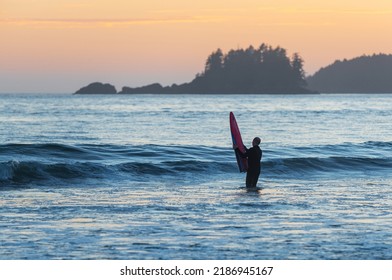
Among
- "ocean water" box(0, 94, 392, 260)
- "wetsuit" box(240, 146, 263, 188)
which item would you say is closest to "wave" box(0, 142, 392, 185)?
"ocean water" box(0, 94, 392, 260)

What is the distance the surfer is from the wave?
4.63 meters

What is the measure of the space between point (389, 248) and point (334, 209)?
4766 millimetres

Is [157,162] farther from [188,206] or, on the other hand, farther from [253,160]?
[188,206]

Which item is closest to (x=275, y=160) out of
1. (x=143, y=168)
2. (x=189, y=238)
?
(x=143, y=168)

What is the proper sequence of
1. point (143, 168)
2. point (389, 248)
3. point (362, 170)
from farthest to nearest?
point (362, 170)
point (143, 168)
point (389, 248)

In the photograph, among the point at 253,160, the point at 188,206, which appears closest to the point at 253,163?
the point at 253,160

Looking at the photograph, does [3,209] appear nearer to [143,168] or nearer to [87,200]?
[87,200]

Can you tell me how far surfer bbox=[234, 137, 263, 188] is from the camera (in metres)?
22.9

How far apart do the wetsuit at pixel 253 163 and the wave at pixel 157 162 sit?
460 centimetres

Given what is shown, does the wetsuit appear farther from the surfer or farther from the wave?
the wave

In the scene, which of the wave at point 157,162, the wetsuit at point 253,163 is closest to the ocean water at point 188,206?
the wave at point 157,162

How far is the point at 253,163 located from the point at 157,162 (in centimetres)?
910

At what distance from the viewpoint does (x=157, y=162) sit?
1246 inches

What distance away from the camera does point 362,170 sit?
104ft
